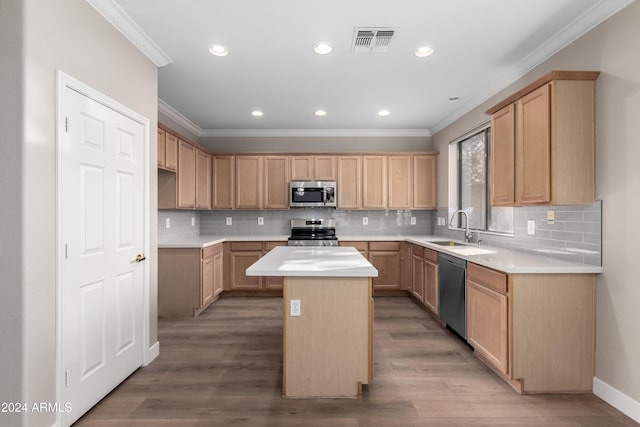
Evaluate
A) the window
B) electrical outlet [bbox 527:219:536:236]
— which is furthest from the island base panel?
the window

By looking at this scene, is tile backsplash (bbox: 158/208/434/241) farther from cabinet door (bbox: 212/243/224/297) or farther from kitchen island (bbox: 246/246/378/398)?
kitchen island (bbox: 246/246/378/398)

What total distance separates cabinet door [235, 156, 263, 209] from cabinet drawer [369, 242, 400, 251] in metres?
1.97

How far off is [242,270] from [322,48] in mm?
3477

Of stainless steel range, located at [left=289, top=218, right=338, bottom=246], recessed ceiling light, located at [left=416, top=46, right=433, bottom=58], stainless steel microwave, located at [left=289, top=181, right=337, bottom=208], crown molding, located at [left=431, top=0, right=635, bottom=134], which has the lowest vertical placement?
stainless steel range, located at [left=289, top=218, right=338, bottom=246]

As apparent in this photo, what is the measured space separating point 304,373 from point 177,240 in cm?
320

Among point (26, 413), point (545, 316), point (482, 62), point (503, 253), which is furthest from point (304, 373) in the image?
point (482, 62)

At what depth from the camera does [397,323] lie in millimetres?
3900

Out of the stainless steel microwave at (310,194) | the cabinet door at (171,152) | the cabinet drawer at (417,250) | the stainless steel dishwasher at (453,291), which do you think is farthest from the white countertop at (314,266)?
the stainless steel microwave at (310,194)

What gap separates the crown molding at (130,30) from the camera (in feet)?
7.36

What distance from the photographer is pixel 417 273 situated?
4.62 meters

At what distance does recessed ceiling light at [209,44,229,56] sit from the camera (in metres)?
2.83

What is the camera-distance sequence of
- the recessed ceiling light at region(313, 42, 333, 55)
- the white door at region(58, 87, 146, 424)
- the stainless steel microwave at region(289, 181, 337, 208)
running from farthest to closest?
the stainless steel microwave at region(289, 181, 337, 208), the recessed ceiling light at region(313, 42, 333, 55), the white door at region(58, 87, 146, 424)

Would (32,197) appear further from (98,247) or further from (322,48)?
(322,48)

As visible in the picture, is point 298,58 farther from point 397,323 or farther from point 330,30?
point 397,323
